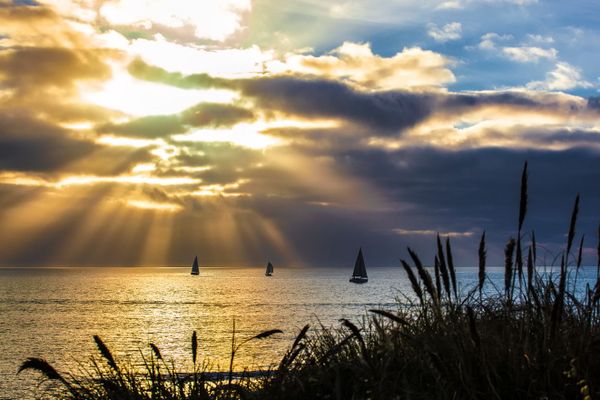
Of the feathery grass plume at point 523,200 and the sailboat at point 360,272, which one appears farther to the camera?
the sailboat at point 360,272

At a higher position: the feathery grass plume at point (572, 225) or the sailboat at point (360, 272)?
the feathery grass plume at point (572, 225)

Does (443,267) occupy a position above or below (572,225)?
below

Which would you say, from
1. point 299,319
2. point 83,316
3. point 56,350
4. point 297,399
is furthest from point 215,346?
point 83,316

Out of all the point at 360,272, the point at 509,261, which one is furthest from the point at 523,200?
the point at 360,272

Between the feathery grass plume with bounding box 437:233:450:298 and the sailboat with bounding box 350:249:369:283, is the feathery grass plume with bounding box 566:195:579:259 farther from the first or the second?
the sailboat with bounding box 350:249:369:283

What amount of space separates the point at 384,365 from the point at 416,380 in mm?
728

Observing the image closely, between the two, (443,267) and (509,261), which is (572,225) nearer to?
(509,261)

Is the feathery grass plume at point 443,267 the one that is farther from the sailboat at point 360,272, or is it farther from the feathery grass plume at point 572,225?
the sailboat at point 360,272

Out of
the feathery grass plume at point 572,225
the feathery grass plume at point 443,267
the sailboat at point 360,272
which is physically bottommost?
the sailboat at point 360,272

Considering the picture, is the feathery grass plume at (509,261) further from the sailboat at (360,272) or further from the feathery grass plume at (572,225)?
the sailboat at (360,272)

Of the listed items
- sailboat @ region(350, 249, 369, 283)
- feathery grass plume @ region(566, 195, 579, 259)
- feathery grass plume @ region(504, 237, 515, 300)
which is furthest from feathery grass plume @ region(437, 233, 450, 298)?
sailboat @ region(350, 249, 369, 283)

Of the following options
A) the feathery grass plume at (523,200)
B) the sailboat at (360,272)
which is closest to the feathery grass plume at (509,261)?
the feathery grass plume at (523,200)

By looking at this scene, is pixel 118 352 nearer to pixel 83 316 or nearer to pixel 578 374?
pixel 578 374

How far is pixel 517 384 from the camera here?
6.51 metres
